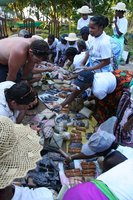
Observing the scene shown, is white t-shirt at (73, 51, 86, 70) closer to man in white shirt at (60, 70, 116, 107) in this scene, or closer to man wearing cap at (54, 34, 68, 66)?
man in white shirt at (60, 70, 116, 107)

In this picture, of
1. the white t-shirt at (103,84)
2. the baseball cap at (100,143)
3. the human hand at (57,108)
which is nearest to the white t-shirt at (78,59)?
the human hand at (57,108)

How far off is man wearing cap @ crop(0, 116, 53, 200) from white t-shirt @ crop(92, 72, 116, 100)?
2032 mm

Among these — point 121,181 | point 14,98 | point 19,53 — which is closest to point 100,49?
point 19,53

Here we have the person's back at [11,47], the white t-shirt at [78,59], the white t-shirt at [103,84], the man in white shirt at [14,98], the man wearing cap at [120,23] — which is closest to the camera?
the man in white shirt at [14,98]

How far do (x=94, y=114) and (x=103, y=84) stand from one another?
2.54 ft

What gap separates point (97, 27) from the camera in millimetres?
4078

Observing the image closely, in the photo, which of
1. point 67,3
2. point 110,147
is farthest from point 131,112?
point 67,3

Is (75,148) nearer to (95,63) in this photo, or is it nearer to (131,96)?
(131,96)

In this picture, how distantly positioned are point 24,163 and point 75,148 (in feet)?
6.78

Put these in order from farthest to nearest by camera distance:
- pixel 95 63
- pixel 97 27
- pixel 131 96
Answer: pixel 95 63 < pixel 97 27 < pixel 131 96

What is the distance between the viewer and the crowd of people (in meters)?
1.38

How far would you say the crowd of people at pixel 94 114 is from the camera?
138cm

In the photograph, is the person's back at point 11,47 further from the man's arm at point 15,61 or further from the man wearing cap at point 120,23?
the man wearing cap at point 120,23

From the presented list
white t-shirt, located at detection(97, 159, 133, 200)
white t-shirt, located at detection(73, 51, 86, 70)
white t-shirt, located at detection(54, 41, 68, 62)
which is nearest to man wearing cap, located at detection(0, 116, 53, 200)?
white t-shirt, located at detection(97, 159, 133, 200)
